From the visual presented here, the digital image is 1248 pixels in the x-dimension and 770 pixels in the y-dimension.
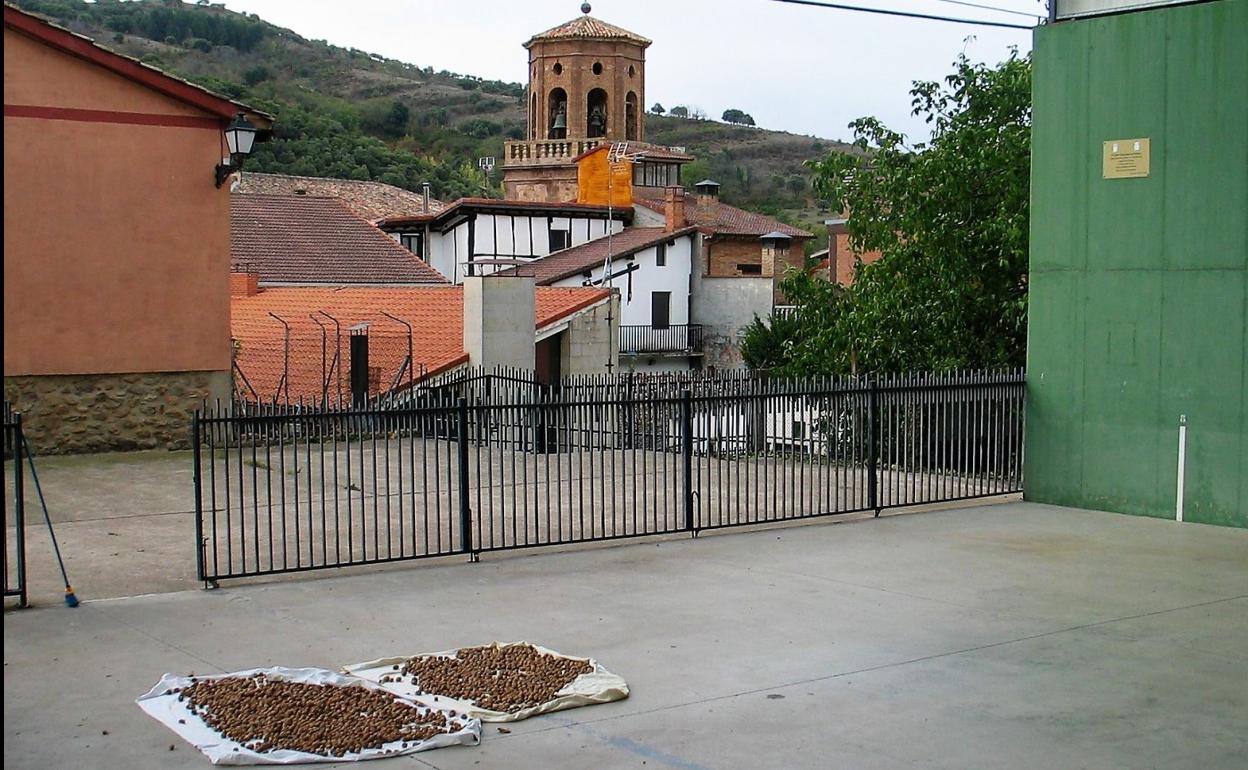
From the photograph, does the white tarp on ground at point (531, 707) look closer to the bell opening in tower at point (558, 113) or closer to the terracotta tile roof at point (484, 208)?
the terracotta tile roof at point (484, 208)

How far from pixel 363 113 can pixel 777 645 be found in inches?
4002

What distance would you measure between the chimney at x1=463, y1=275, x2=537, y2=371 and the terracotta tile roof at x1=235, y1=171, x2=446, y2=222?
3057 cm

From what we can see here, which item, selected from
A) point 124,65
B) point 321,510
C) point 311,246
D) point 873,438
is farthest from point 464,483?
point 311,246

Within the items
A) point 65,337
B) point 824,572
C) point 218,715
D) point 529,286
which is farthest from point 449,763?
point 529,286

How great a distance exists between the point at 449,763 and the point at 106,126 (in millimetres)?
14971

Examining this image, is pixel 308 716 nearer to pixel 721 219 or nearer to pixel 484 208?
pixel 484 208

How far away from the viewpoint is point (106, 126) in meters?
19.3

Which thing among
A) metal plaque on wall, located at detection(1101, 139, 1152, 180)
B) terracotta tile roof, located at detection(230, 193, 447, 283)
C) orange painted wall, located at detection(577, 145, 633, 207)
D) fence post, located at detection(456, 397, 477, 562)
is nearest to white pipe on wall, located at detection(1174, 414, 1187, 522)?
metal plaque on wall, located at detection(1101, 139, 1152, 180)

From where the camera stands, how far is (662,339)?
5925 centimetres

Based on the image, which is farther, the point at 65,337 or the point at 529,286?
the point at 529,286

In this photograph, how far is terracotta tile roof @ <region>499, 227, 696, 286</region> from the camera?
53.3 meters

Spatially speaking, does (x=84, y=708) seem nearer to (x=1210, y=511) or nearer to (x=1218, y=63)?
(x=1210, y=511)

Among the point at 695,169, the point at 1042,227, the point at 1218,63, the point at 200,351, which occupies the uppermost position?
the point at 695,169

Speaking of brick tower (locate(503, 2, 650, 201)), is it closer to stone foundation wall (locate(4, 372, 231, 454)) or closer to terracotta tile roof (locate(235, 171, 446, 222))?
terracotta tile roof (locate(235, 171, 446, 222))
